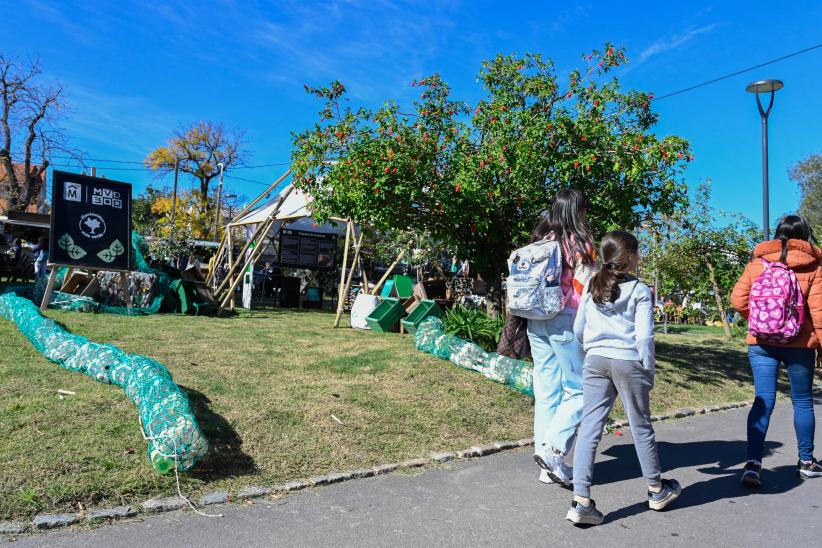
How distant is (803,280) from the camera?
4.39m

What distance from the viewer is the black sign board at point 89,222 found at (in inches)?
446

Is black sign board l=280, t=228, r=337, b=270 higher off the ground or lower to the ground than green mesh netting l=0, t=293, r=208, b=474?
higher

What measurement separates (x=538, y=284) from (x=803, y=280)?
1.98 metres

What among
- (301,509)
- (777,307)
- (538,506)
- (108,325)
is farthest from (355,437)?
(108,325)

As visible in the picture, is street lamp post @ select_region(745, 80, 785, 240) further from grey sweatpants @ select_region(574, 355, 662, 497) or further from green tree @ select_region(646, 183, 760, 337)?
grey sweatpants @ select_region(574, 355, 662, 497)

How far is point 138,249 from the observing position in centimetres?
1387

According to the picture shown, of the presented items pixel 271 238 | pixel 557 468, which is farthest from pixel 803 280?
pixel 271 238

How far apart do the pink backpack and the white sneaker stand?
64.9 inches

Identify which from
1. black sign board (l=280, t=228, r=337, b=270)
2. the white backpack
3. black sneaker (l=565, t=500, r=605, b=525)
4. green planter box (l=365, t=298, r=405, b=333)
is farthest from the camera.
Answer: black sign board (l=280, t=228, r=337, b=270)

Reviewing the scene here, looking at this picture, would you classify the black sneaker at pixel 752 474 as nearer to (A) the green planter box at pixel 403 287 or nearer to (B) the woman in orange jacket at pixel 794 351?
(B) the woman in orange jacket at pixel 794 351

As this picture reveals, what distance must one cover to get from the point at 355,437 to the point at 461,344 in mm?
2677

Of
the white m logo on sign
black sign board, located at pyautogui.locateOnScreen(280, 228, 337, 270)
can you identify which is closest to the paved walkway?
the white m logo on sign

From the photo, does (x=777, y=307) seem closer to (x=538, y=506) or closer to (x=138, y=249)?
(x=538, y=506)

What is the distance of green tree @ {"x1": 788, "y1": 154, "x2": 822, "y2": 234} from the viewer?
36.3 m
